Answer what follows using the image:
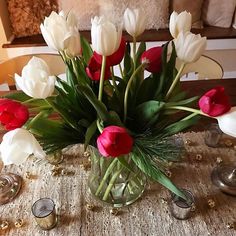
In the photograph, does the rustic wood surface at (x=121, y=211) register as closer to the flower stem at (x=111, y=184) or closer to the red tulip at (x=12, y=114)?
the flower stem at (x=111, y=184)

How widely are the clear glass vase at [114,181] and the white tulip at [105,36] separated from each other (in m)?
0.23

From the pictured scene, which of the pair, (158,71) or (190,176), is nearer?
(158,71)

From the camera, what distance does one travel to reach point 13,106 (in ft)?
1.51

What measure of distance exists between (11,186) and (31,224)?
13cm

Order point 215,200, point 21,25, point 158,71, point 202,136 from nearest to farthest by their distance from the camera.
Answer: point 158,71, point 215,200, point 202,136, point 21,25

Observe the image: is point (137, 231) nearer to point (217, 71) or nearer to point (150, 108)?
point (150, 108)

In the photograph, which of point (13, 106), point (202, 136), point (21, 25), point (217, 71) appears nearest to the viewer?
point (13, 106)

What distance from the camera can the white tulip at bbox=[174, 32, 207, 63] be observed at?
497 millimetres

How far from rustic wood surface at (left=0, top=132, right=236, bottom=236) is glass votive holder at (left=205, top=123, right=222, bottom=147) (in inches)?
2.3

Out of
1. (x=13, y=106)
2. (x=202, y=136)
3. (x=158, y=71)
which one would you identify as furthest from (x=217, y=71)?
(x=13, y=106)

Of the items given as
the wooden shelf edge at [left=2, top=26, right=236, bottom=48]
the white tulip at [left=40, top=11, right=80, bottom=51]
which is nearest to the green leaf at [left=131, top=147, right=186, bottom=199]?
the white tulip at [left=40, top=11, right=80, bottom=51]

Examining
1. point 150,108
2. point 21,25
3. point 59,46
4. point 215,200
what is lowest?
point 215,200

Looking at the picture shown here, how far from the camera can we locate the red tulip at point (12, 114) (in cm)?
45

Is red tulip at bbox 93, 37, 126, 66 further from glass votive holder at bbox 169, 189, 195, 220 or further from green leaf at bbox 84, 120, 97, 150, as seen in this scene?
glass votive holder at bbox 169, 189, 195, 220
